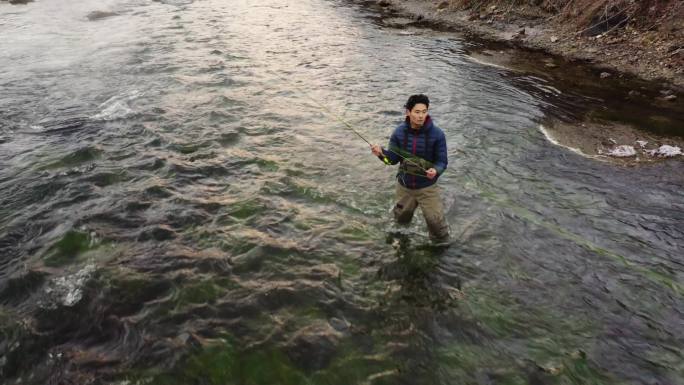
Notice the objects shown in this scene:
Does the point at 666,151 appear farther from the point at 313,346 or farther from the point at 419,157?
the point at 313,346

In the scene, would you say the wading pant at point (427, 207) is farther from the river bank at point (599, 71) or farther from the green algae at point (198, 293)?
the river bank at point (599, 71)

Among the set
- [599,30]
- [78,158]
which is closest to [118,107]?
[78,158]

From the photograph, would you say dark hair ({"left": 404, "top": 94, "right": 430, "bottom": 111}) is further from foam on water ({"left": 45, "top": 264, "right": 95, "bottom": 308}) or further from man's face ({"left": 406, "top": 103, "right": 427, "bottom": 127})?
foam on water ({"left": 45, "top": 264, "right": 95, "bottom": 308})

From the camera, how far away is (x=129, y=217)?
938 centimetres

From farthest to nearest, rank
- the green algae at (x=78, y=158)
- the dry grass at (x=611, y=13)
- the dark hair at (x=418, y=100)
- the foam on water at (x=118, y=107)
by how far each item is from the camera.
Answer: the dry grass at (x=611, y=13) < the foam on water at (x=118, y=107) < the green algae at (x=78, y=158) < the dark hair at (x=418, y=100)

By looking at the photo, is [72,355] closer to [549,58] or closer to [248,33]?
[549,58]

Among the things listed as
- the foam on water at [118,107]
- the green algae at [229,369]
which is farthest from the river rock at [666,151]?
the foam on water at [118,107]

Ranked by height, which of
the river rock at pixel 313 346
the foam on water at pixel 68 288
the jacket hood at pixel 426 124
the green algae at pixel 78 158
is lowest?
the green algae at pixel 78 158

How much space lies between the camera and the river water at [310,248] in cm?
646

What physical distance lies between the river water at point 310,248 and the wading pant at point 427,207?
1.28ft

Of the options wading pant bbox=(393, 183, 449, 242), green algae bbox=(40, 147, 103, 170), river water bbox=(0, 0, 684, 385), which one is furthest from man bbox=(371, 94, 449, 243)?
green algae bbox=(40, 147, 103, 170)

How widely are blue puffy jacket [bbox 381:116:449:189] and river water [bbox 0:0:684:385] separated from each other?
63.3 inches

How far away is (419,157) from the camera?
798 centimetres

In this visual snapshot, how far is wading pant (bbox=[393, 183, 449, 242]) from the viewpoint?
27.0 feet
